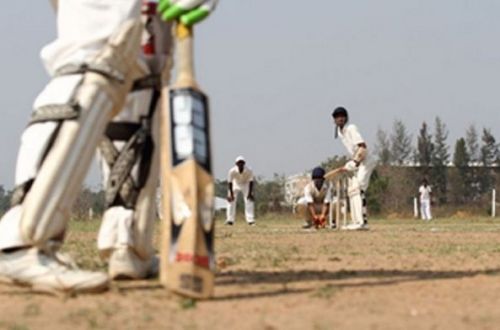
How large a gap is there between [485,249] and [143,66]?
5057 mm

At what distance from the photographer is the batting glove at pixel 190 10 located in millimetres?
5559

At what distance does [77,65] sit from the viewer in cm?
558

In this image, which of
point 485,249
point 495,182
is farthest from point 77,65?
point 495,182

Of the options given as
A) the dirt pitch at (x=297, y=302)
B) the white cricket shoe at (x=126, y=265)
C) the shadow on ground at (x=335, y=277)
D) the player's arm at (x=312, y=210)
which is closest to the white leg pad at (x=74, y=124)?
the dirt pitch at (x=297, y=302)

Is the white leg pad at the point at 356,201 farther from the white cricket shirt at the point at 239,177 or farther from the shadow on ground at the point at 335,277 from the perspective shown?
the shadow on ground at the point at 335,277

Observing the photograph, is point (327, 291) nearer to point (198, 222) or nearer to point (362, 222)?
point (198, 222)

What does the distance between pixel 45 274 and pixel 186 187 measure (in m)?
0.80

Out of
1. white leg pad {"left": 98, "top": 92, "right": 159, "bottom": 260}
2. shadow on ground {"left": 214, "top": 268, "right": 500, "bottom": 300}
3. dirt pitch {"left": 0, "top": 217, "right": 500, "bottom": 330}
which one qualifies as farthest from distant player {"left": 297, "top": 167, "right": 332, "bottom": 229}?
white leg pad {"left": 98, "top": 92, "right": 159, "bottom": 260}

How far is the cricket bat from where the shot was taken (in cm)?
517

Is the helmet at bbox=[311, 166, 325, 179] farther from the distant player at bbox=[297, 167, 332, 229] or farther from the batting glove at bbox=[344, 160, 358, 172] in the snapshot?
the batting glove at bbox=[344, 160, 358, 172]

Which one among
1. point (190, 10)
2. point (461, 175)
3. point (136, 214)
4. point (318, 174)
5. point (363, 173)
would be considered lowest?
point (136, 214)

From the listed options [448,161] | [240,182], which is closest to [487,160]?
[448,161]

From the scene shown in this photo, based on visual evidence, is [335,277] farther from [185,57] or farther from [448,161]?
[448,161]

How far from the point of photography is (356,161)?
19578mm
